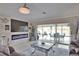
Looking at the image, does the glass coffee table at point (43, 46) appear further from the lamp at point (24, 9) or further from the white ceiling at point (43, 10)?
the lamp at point (24, 9)

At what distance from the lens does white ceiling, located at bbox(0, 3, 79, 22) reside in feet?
5.40

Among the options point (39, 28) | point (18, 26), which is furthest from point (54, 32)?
point (18, 26)

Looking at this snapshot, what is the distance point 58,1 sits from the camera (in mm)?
1653

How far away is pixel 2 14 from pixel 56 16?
0.88 m

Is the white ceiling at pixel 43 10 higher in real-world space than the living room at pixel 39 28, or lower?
higher

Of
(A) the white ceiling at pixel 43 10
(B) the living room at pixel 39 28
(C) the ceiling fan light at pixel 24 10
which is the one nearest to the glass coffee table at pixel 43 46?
(B) the living room at pixel 39 28

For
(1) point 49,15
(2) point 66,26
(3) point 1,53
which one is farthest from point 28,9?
(3) point 1,53

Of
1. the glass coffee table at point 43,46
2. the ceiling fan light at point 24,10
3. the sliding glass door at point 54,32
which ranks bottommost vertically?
the glass coffee table at point 43,46

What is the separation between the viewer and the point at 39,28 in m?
1.75

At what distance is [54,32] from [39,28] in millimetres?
265

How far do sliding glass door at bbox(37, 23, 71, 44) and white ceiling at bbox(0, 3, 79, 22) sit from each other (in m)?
0.17

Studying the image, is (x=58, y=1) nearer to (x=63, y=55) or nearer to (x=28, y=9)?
(x=28, y=9)

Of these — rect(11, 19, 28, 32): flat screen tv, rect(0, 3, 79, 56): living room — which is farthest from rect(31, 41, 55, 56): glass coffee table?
rect(11, 19, 28, 32): flat screen tv

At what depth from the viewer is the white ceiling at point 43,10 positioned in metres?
1.65
